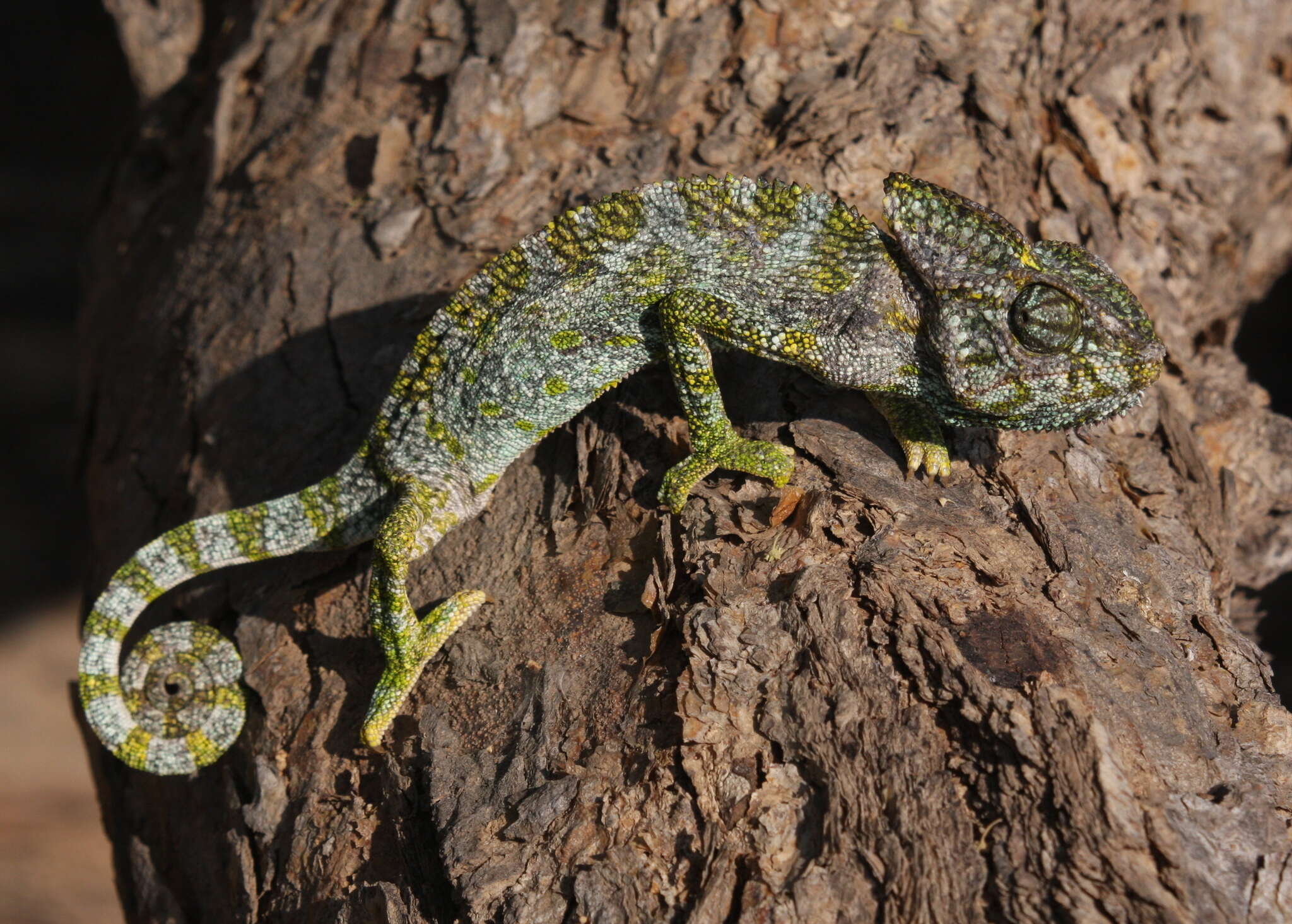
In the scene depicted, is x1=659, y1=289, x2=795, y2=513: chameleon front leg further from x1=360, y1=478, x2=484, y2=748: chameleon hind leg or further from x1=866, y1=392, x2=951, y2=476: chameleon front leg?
x1=360, y1=478, x2=484, y2=748: chameleon hind leg

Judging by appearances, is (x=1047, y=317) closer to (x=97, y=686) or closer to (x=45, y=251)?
(x=97, y=686)

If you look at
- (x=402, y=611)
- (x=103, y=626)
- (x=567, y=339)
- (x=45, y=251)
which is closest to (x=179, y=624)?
(x=103, y=626)

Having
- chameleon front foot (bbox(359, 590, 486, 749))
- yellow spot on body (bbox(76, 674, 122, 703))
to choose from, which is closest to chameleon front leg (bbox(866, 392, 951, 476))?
chameleon front foot (bbox(359, 590, 486, 749))

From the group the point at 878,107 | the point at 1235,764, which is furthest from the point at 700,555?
the point at 878,107

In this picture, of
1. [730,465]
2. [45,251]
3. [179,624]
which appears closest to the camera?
[730,465]

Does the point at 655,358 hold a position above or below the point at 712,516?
above

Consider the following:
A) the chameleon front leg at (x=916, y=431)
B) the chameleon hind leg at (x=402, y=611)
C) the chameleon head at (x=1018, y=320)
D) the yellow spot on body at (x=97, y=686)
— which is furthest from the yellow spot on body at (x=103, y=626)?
the chameleon head at (x=1018, y=320)

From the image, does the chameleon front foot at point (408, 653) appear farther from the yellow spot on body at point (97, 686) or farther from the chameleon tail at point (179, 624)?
the yellow spot on body at point (97, 686)
